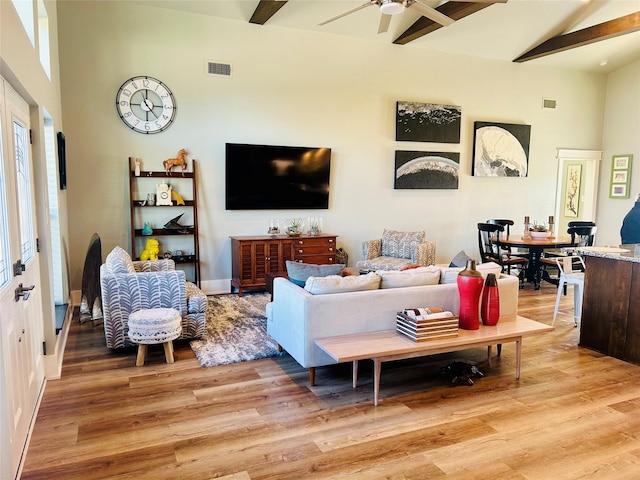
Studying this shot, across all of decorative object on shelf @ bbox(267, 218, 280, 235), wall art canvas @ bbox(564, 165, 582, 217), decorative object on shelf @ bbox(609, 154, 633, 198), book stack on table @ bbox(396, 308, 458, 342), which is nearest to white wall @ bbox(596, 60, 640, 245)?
decorative object on shelf @ bbox(609, 154, 633, 198)

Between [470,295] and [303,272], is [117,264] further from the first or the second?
[470,295]

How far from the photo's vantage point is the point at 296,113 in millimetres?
6758

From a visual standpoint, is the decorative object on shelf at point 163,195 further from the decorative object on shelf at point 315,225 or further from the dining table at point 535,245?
the dining table at point 535,245

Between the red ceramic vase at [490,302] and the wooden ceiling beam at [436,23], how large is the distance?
3402mm

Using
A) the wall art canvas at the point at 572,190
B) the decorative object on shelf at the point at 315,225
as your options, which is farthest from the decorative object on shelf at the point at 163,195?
the wall art canvas at the point at 572,190

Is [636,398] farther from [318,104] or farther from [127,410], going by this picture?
[318,104]

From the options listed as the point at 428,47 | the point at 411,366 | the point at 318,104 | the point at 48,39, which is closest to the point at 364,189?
the point at 318,104

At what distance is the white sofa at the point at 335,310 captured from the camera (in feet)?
11.2

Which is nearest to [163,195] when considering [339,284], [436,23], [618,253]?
[339,284]

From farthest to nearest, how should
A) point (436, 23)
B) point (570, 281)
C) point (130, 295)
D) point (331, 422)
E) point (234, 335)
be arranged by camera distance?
point (436, 23) < point (570, 281) < point (234, 335) < point (130, 295) < point (331, 422)

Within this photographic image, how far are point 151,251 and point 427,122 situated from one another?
467 centimetres

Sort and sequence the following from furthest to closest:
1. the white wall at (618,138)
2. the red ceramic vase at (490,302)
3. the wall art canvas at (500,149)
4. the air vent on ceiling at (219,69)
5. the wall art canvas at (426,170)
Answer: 1. the white wall at (618,138)
2. the wall art canvas at (500,149)
3. the wall art canvas at (426,170)
4. the air vent on ceiling at (219,69)
5. the red ceramic vase at (490,302)

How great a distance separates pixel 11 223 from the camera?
257cm

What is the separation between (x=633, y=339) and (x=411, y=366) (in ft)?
6.55
